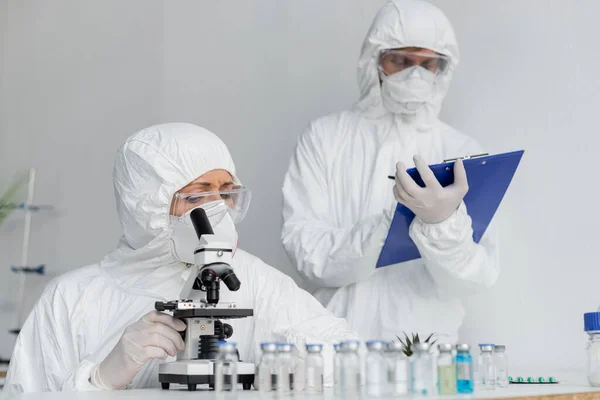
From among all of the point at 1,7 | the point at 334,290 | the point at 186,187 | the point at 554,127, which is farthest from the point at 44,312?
the point at 1,7

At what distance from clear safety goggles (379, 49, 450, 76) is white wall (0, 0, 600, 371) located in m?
0.42

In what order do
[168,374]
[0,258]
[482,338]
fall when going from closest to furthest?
[168,374], [482,338], [0,258]

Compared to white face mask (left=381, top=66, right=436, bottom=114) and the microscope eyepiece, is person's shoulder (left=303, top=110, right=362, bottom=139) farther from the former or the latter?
the microscope eyepiece

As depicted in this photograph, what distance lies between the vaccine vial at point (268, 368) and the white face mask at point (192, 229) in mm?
496

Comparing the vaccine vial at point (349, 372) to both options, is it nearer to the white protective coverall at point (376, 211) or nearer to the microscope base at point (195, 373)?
the microscope base at point (195, 373)

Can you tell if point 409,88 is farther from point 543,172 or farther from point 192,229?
point 192,229

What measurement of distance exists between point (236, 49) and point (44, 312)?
6.71 feet

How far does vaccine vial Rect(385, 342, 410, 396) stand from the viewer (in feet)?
4.34

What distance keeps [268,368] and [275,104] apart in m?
2.49

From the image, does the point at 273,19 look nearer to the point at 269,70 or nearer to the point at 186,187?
the point at 269,70

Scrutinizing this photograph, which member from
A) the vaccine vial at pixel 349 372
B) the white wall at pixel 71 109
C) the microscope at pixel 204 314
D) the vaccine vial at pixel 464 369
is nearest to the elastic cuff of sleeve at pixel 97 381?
the microscope at pixel 204 314

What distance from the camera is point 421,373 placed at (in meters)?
1.36

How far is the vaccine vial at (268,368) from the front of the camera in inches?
51.8

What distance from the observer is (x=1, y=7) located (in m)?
4.62
